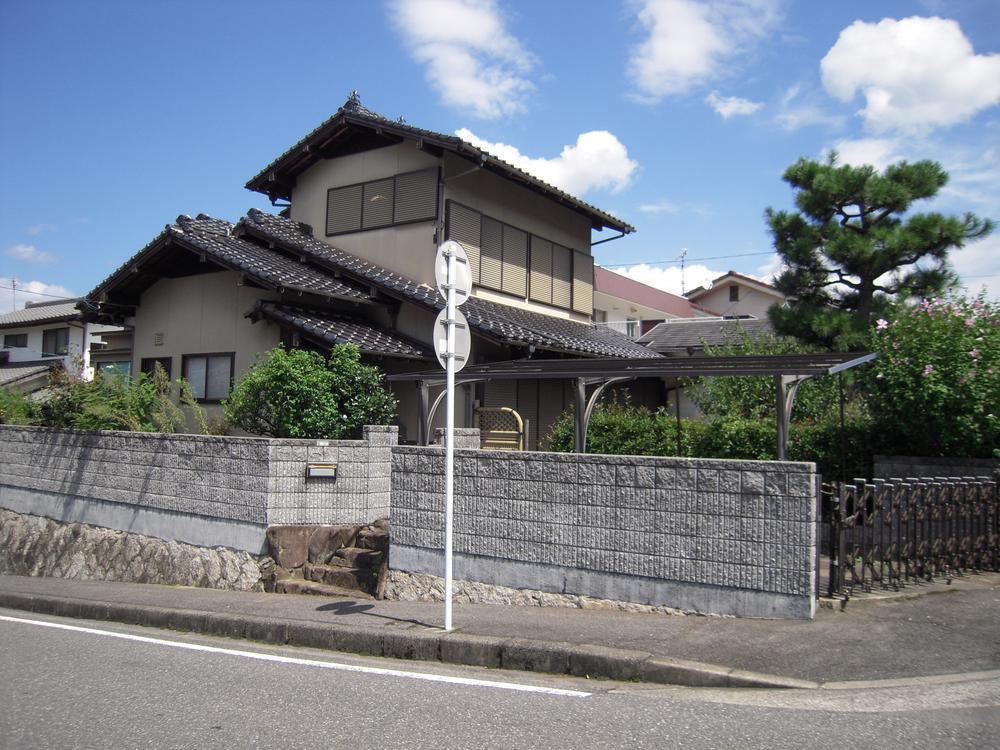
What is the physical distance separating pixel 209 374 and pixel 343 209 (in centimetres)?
469

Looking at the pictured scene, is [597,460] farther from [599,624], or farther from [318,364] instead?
[318,364]

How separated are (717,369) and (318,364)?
590cm

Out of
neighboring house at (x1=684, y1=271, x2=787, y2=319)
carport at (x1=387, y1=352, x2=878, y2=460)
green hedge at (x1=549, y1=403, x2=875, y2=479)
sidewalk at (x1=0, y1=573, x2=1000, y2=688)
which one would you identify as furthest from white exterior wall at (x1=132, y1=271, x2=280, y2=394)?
neighboring house at (x1=684, y1=271, x2=787, y2=319)

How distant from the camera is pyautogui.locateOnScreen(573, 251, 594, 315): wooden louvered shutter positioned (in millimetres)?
19516

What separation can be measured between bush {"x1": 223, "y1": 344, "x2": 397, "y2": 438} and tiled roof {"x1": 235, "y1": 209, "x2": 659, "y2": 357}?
9.38ft

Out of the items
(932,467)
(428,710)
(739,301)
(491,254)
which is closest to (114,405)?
(491,254)

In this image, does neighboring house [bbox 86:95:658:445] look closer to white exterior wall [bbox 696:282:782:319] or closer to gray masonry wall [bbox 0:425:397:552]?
gray masonry wall [bbox 0:425:397:552]

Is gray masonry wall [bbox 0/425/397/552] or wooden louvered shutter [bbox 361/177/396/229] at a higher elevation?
wooden louvered shutter [bbox 361/177/396/229]

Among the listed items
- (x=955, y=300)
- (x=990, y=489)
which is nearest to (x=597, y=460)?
(x=990, y=489)

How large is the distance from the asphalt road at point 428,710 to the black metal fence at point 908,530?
5.84 ft

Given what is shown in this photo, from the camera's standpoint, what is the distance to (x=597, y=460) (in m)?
7.23

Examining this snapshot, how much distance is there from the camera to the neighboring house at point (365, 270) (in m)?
14.1

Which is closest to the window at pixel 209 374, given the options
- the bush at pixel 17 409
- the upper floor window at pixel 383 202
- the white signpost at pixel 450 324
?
the bush at pixel 17 409

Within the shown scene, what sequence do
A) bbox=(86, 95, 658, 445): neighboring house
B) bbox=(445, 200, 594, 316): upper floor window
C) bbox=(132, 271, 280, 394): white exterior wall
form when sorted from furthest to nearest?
1. bbox=(445, 200, 594, 316): upper floor window
2. bbox=(132, 271, 280, 394): white exterior wall
3. bbox=(86, 95, 658, 445): neighboring house
